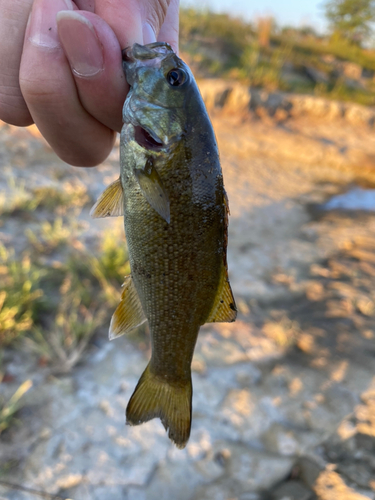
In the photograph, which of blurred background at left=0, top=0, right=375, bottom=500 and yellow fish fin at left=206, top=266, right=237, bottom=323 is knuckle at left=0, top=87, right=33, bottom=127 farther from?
blurred background at left=0, top=0, right=375, bottom=500

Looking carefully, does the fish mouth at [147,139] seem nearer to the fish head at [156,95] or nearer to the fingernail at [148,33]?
the fish head at [156,95]

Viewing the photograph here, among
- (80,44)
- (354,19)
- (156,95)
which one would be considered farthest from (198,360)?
(354,19)

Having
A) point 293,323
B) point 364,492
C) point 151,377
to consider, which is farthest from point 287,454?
point 151,377

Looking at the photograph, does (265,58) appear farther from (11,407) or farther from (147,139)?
(11,407)

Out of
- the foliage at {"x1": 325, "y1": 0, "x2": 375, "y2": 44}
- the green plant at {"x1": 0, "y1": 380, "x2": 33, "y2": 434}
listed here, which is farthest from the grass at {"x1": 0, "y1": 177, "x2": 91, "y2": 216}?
the foliage at {"x1": 325, "y1": 0, "x2": 375, "y2": 44}

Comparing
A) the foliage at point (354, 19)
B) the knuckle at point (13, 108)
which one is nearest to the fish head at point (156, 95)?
the knuckle at point (13, 108)

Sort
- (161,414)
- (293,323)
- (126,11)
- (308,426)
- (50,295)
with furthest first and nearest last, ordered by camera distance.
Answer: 1. (293,323)
2. (50,295)
3. (308,426)
4. (161,414)
5. (126,11)

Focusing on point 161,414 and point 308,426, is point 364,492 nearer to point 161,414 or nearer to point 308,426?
point 308,426
